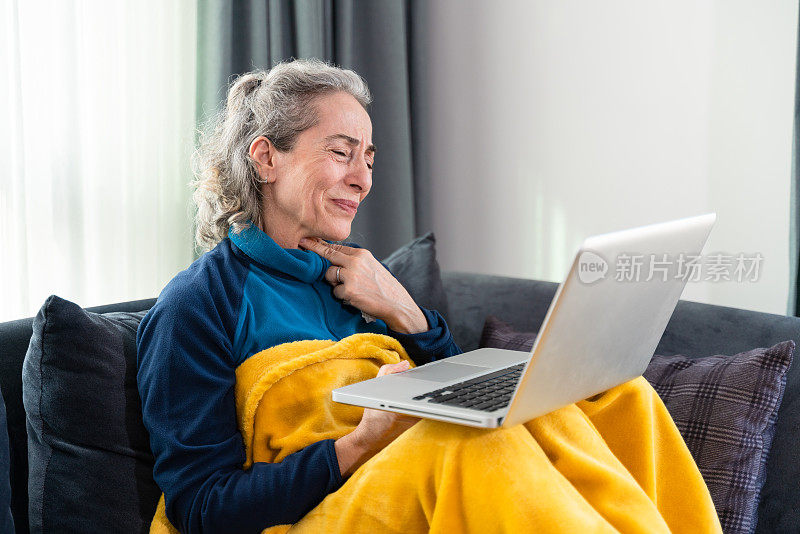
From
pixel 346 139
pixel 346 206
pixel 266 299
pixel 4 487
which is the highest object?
pixel 346 139

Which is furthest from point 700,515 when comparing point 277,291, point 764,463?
point 277,291

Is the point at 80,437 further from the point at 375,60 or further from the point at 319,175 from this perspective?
the point at 375,60

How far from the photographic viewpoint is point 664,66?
7.34 feet

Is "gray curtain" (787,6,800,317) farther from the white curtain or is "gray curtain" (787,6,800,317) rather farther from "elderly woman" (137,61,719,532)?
the white curtain

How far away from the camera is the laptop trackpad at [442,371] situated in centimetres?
116

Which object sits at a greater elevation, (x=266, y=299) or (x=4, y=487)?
(x=266, y=299)

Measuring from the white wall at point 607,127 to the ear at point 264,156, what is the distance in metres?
1.30

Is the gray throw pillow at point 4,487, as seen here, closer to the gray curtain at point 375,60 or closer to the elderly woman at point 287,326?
the elderly woman at point 287,326

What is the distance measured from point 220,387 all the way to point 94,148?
3.49 ft

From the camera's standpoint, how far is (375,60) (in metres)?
2.56

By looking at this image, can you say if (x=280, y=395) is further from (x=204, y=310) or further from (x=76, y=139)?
(x=76, y=139)

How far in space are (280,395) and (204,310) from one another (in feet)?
0.58

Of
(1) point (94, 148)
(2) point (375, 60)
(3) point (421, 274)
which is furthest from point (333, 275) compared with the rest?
(2) point (375, 60)

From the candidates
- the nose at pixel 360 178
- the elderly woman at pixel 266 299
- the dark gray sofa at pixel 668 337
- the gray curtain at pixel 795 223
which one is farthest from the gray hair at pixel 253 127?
the gray curtain at pixel 795 223
